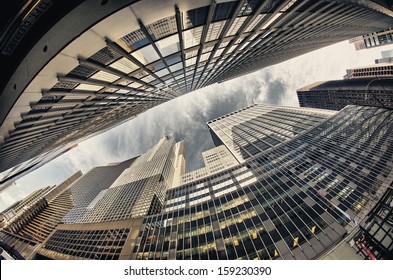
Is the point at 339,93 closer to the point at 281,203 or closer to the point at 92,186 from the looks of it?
the point at 281,203

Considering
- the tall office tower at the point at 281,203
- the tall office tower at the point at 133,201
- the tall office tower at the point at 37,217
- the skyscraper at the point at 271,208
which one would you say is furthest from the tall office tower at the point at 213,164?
the tall office tower at the point at 37,217

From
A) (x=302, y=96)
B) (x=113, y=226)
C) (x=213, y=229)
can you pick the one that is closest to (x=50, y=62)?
(x=213, y=229)

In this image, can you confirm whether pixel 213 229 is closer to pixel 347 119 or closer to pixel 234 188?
pixel 234 188

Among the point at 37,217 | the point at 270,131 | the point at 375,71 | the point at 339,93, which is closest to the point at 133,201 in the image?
the point at 270,131

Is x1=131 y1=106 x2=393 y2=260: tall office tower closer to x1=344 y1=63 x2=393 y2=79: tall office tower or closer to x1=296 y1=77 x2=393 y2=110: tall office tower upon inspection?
x1=296 y1=77 x2=393 y2=110: tall office tower

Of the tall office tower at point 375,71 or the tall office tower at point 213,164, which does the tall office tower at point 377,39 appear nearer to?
the tall office tower at point 375,71
